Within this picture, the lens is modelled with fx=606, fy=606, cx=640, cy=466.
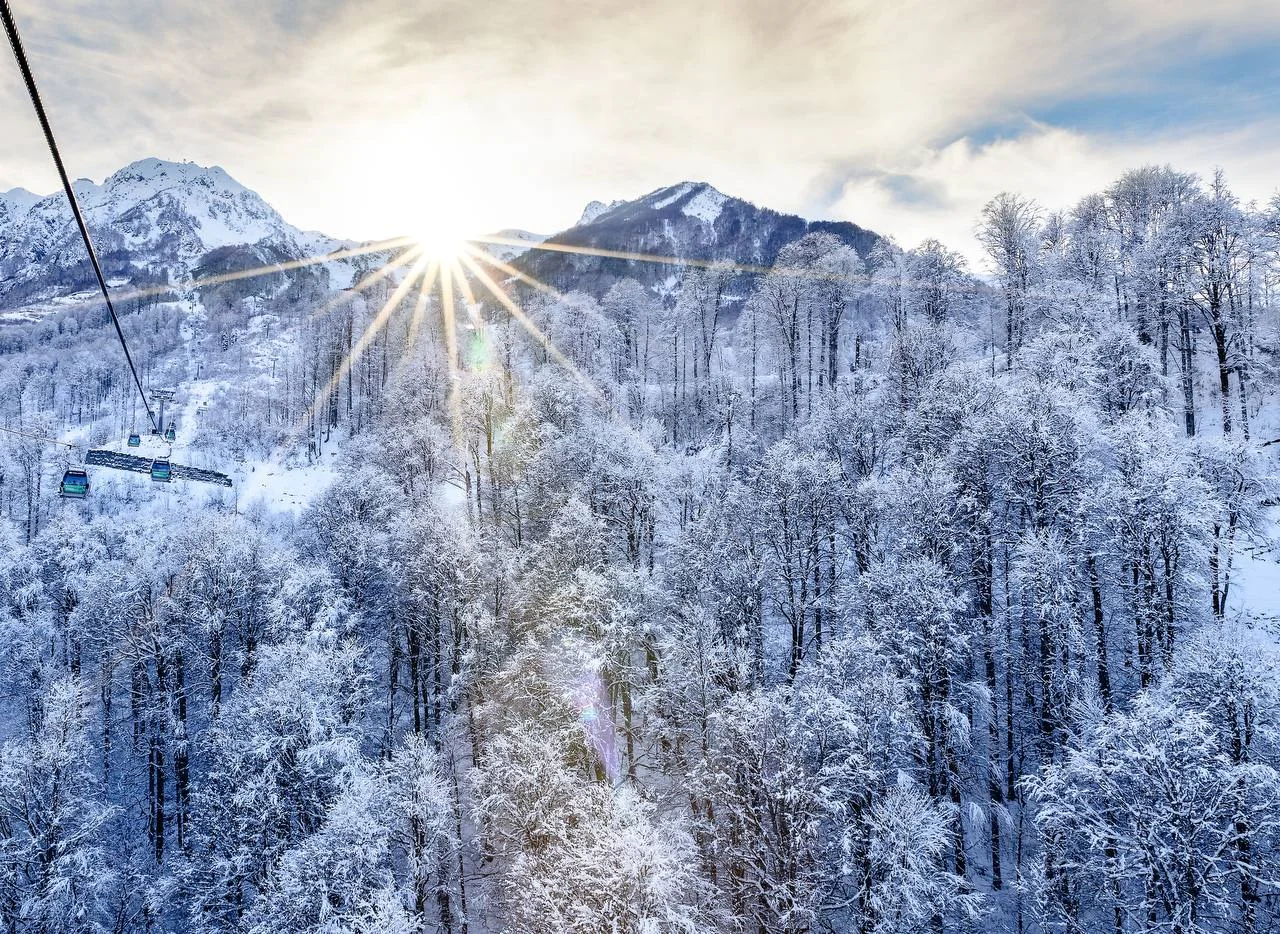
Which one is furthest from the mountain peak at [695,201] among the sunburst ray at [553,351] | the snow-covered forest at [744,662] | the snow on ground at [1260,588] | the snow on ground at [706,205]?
the snow on ground at [1260,588]

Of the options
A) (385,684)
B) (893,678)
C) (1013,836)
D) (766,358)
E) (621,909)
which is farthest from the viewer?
(766,358)

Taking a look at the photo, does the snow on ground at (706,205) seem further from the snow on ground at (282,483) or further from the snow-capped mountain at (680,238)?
the snow on ground at (282,483)

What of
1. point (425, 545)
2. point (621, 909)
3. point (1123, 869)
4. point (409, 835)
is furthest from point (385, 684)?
point (1123, 869)

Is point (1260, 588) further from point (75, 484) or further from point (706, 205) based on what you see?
point (706, 205)

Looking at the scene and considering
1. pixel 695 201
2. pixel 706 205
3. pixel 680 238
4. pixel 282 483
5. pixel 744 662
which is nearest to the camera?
pixel 744 662

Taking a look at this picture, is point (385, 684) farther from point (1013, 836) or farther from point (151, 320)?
point (151, 320)

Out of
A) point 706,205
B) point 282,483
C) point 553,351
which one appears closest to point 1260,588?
point 553,351
